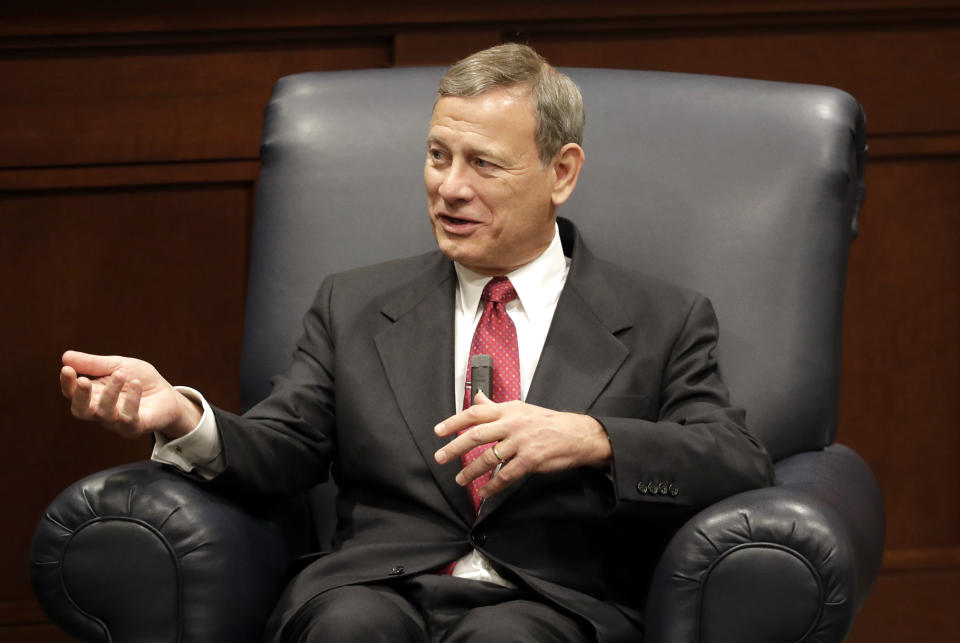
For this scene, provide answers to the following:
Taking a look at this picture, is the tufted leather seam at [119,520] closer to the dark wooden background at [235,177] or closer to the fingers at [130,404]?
the fingers at [130,404]

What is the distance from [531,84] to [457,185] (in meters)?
0.18

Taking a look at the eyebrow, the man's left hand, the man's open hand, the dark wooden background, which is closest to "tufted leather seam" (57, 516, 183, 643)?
the man's open hand

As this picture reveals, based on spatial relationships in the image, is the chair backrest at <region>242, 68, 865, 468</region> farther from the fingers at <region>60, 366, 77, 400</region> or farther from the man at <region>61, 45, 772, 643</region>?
the fingers at <region>60, 366, 77, 400</region>

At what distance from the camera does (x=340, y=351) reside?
1900 mm

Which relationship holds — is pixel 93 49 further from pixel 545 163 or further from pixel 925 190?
pixel 925 190

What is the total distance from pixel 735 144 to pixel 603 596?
80 centimetres

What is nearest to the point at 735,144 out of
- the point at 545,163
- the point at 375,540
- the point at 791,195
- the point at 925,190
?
the point at 791,195

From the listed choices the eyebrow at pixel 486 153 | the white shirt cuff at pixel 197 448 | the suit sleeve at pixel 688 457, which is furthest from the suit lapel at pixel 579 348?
the white shirt cuff at pixel 197 448

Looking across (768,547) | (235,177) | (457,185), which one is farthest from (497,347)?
(235,177)

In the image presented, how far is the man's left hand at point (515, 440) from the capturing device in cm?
159

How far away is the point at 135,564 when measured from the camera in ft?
5.09

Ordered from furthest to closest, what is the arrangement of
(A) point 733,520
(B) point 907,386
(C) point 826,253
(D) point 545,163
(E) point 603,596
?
(B) point 907,386 < (C) point 826,253 < (D) point 545,163 < (E) point 603,596 < (A) point 733,520

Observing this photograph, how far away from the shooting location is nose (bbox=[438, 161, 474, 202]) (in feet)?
5.93

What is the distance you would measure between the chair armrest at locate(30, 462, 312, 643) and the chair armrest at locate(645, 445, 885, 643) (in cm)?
54
